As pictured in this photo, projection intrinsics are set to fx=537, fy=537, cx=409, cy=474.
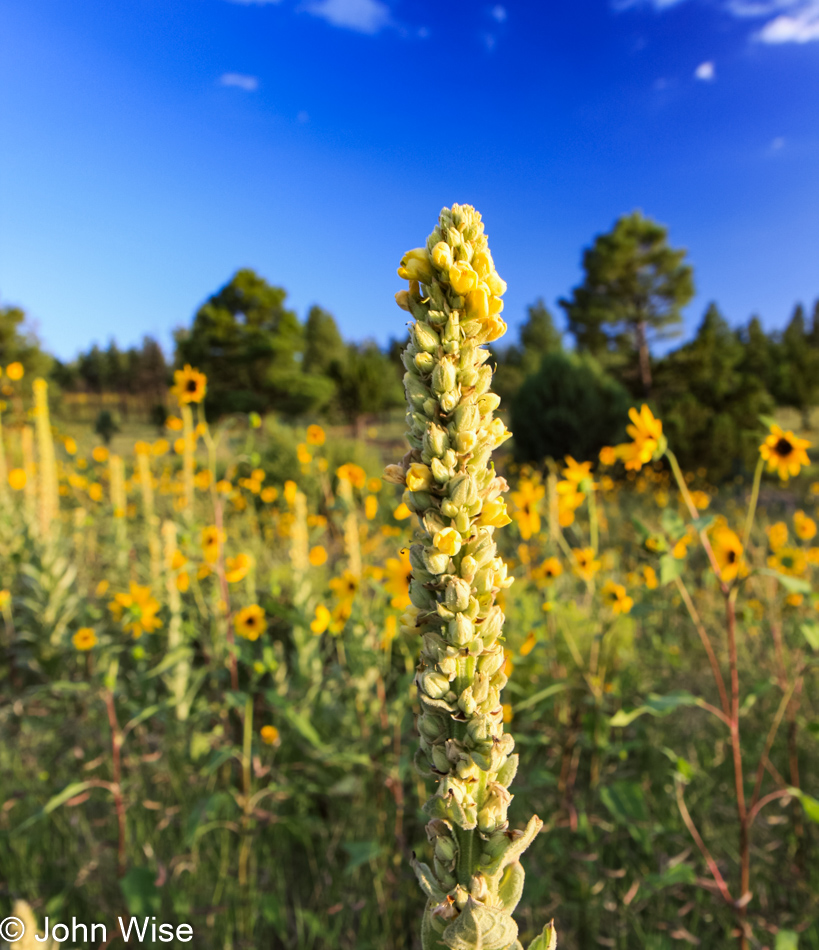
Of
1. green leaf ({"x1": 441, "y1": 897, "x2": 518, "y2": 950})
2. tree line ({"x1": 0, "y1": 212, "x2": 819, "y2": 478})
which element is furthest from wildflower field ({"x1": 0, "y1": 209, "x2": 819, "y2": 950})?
tree line ({"x1": 0, "y1": 212, "x2": 819, "y2": 478})

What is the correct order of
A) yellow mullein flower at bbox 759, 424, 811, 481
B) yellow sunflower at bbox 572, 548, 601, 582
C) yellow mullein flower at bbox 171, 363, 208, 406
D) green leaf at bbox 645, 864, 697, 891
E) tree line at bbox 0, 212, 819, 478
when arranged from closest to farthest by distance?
green leaf at bbox 645, 864, 697, 891
yellow mullein flower at bbox 759, 424, 811, 481
yellow sunflower at bbox 572, 548, 601, 582
yellow mullein flower at bbox 171, 363, 208, 406
tree line at bbox 0, 212, 819, 478

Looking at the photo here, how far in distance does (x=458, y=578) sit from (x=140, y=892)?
1.86m

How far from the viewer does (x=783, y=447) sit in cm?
218

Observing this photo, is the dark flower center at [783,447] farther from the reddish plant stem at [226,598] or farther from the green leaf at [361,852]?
the reddish plant stem at [226,598]

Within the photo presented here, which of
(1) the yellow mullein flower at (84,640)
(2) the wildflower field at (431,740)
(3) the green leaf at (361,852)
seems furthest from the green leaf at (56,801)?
(3) the green leaf at (361,852)

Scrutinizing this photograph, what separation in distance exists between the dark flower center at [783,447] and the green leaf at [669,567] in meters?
0.93

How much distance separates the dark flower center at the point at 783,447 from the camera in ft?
7.07

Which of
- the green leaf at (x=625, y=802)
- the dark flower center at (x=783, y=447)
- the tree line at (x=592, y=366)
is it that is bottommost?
the green leaf at (x=625, y=802)

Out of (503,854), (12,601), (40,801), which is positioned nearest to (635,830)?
(503,854)

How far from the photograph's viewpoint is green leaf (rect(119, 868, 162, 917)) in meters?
1.66

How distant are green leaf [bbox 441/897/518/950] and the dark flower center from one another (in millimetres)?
2164

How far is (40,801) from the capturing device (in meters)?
2.67

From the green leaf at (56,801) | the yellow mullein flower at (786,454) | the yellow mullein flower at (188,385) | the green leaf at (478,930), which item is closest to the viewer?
the green leaf at (478,930)

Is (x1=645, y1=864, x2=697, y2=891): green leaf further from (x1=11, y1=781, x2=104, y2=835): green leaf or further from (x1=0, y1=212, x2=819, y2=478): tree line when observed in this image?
(x1=0, y1=212, x2=819, y2=478): tree line
